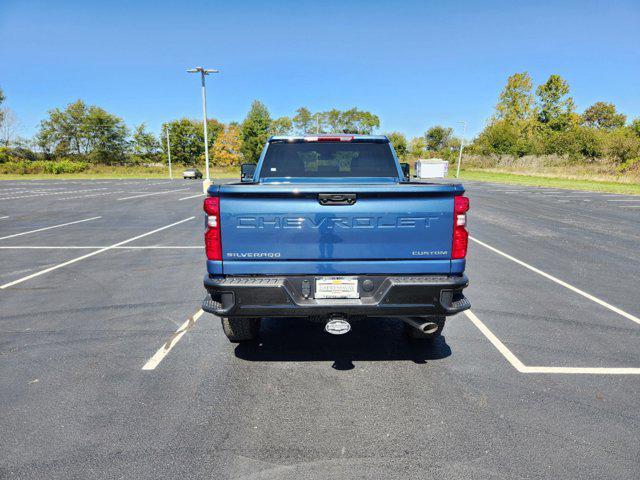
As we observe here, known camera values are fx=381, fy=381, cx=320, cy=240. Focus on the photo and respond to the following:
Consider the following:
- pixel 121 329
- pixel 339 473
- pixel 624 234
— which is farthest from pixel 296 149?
pixel 624 234

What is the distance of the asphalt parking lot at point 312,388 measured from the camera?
243 centimetres

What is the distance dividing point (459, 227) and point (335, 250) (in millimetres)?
1010

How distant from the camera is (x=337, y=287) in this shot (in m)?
3.05

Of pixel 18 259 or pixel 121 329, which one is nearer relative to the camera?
pixel 121 329

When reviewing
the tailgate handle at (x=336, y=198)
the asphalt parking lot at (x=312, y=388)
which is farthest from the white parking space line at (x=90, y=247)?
the tailgate handle at (x=336, y=198)

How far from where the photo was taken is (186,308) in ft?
16.7

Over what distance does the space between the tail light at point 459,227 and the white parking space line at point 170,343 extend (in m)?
2.93

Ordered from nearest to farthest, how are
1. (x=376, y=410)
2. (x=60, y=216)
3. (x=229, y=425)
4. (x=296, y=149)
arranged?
(x=229, y=425)
(x=376, y=410)
(x=296, y=149)
(x=60, y=216)

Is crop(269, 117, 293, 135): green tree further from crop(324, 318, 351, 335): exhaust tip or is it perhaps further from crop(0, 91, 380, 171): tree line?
crop(324, 318, 351, 335): exhaust tip

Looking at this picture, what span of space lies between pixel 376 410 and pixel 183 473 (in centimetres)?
142

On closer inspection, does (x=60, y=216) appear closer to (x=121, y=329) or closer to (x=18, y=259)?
A: (x=18, y=259)

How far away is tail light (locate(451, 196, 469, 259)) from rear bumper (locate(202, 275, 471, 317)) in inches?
8.8

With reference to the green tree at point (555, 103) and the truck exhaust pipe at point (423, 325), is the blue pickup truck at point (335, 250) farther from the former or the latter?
the green tree at point (555, 103)

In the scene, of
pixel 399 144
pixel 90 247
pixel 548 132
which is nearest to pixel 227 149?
pixel 399 144
